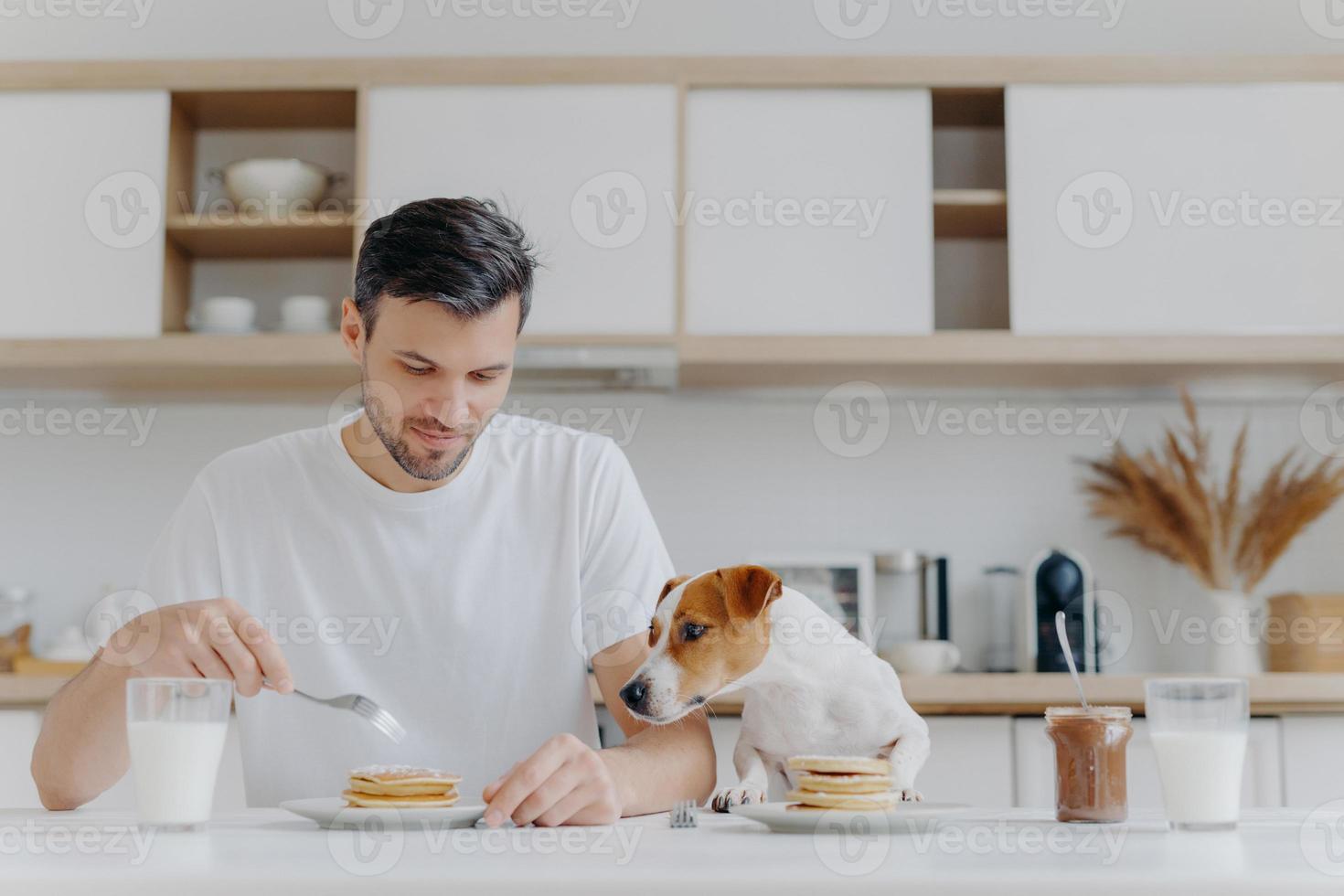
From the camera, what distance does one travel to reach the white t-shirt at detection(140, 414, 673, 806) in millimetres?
1493

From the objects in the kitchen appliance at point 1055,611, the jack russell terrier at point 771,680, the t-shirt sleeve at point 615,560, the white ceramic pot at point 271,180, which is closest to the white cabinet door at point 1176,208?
the kitchen appliance at point 1055,611

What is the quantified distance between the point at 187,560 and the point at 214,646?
0.55 meters

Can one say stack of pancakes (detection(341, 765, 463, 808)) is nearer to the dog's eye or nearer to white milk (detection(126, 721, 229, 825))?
white milk (detection(126, 721, 229, 825))

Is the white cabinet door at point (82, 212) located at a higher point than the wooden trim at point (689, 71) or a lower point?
lower

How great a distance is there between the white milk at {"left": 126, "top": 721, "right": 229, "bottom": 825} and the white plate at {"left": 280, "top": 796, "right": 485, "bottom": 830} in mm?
79

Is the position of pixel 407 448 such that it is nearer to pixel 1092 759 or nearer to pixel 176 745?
pixel 176 745

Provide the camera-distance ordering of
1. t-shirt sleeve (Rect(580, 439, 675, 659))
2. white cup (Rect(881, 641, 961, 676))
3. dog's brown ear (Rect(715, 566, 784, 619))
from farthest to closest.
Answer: white cup (Rect(881, 641, 961, 676))
t-shirt sleeve (Rect(580, 439, 675, 659))
dog's brown ear (Rect(715, 566, 784, 619))

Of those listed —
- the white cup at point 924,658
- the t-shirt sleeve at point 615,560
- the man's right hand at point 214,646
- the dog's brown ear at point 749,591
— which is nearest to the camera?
the man's right hand at point 214,646

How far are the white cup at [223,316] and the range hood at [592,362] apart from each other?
2.02 ft

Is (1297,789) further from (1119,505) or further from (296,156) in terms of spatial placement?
(296,156)

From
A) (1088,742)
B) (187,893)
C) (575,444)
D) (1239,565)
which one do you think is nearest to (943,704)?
(1239,565)

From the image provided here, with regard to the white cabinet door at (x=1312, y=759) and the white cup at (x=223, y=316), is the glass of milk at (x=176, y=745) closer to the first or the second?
the white cup at (x=223, y=316)

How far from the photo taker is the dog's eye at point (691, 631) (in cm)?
114

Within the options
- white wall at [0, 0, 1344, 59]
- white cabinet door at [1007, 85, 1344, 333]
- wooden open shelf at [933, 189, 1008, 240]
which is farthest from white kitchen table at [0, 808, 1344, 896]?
white wall at [0, 0, 1344, 59]
